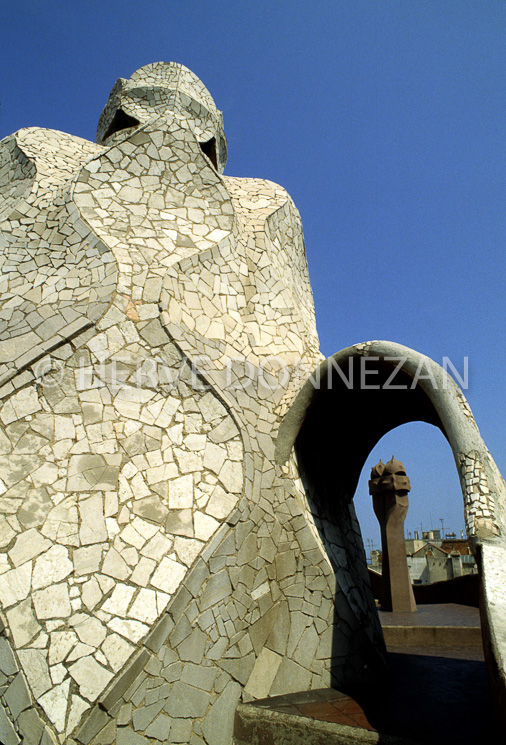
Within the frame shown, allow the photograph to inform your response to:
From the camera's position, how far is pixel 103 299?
4.91m

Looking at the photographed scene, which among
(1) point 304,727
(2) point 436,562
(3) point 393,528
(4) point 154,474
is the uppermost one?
(4) point 154,474

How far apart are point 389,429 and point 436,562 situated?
42.0 feet

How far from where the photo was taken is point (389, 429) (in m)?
6.21

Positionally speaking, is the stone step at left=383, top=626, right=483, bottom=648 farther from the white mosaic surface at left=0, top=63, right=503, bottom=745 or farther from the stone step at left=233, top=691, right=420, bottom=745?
the stone step at left=233, top=691, right=420, bottom=745

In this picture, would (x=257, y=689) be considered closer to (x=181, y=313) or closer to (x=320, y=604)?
(x=320, y=604)

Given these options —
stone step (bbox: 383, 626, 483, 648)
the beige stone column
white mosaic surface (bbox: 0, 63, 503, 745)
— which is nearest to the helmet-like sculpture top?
white mosaic surface (bbox: 0, 63, 503, 745)

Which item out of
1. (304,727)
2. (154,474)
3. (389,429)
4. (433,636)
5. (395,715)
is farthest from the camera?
(433,636)

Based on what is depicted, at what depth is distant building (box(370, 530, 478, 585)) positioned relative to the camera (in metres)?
15.9

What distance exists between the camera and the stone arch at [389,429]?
323cm

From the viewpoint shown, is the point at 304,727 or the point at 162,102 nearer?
the point at 304,727

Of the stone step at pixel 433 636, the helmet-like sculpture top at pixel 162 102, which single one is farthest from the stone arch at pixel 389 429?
the helmet-like sculpture top at pixel 162 102

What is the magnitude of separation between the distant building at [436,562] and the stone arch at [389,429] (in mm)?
8848

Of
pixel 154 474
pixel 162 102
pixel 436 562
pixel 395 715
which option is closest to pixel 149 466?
pixel 154 474

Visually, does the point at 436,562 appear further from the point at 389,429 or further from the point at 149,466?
the point at 149,466
